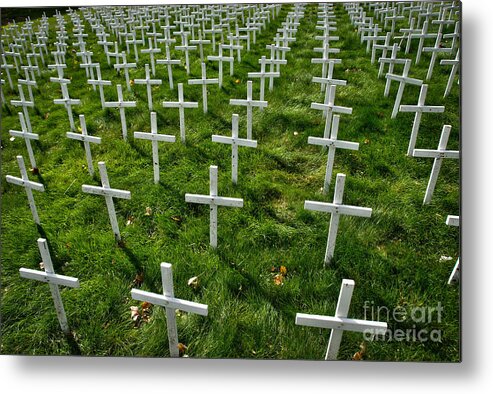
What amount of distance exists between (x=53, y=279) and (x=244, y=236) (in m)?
1.14

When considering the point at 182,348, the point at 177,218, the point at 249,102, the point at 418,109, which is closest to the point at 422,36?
the point at 418,109

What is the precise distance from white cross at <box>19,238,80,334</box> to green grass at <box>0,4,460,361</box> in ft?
0.35

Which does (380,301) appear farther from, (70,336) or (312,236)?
(70,336)

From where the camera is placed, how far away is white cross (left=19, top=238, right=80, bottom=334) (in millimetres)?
1878

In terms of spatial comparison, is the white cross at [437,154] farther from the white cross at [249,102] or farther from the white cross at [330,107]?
the white cross at [249,102]

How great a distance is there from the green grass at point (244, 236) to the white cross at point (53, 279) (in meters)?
0.11

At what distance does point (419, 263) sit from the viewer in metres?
2.25

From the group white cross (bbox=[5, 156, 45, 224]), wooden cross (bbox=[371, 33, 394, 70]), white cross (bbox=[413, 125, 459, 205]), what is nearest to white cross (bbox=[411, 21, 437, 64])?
wooden cross (bbox=[371, 33, 394, 70])

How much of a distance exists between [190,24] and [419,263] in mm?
4755

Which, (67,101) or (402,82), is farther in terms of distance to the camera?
(67,101)

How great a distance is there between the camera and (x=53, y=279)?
1932mm

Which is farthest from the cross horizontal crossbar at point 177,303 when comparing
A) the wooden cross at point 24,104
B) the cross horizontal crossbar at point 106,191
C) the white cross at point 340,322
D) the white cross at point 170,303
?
the wooden cross at point 24,104

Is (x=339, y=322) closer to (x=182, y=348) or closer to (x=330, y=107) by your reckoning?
(x=182, y=348)

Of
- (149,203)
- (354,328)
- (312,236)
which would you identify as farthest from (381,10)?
(354,328)
